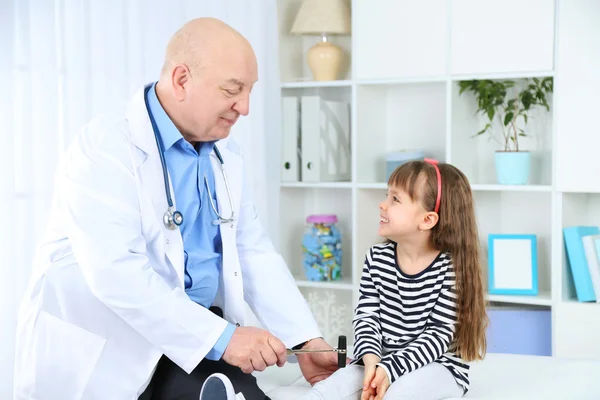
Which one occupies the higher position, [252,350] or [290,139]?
[290,139]

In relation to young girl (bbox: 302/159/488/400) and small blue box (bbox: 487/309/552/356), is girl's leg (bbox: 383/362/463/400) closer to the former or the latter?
young girl (bbox: 302/159/488/400)

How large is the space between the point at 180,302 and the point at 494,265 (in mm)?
1621

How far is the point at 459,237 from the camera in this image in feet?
6.11

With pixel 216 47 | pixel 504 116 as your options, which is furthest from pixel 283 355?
pixel 504 116

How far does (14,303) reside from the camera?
1993 millimetres

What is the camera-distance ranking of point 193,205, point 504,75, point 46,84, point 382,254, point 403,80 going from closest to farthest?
1. point 193,205
2. point 382,254
3. point 46,84
4. point 504,75
5. point 403,80

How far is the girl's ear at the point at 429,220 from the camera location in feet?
6.15

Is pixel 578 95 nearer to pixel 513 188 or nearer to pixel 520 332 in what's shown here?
pixel 513 188

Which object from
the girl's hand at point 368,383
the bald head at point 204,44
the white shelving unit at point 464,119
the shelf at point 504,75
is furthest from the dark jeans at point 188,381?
the shelf at point 504,75

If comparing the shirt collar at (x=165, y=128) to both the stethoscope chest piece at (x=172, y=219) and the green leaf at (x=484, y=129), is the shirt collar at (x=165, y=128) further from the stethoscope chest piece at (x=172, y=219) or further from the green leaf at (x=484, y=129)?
the green leaf at (x=484, y=129)

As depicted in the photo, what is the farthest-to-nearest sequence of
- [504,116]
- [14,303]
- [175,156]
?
1. [504,116]
2. [14,303]
3. [175,156]

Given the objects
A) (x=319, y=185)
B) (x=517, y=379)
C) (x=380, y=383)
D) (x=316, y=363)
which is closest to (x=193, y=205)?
(x=316, y=363)

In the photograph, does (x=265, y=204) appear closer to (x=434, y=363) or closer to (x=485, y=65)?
(x=485, y=65)

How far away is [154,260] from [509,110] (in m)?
1.77
